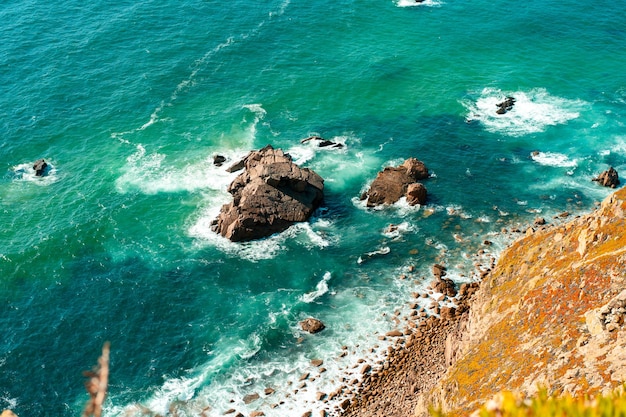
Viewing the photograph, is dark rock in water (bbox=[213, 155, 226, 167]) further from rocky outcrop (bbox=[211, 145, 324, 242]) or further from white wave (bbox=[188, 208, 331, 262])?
white wave (bbox=[188, 208, 331, 262])

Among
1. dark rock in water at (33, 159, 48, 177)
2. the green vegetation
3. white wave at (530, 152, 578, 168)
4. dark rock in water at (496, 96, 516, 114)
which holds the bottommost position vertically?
white wave at (530, 152, 578, 168)

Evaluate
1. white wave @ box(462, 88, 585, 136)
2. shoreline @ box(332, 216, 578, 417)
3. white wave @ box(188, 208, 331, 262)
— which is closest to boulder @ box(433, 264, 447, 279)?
shoreline @ box(332, 216, 578, 417)

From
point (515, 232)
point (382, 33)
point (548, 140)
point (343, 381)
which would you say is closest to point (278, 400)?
point (343, 381)

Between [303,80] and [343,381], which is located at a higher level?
[303,80]

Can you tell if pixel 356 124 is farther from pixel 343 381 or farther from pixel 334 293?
pixel 343 381

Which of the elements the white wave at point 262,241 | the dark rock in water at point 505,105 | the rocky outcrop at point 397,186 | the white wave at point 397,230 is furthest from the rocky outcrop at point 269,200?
the dark rock in water at point 505,105

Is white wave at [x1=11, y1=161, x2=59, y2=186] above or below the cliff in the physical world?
below

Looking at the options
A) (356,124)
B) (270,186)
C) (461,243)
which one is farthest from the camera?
(356,124)
